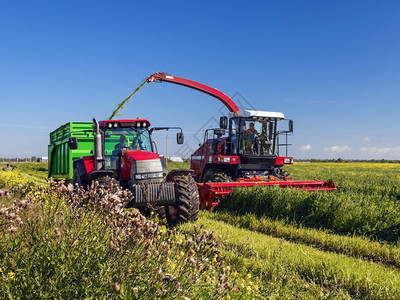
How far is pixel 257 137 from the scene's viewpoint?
12.5 metres

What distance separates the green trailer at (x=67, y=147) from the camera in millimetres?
13367

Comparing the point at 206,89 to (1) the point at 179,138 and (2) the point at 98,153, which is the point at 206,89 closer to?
(1) the point at 179,138

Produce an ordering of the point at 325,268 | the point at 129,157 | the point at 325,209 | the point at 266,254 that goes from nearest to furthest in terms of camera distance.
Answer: the point at 325,268, the point at 266,254, the point at 129,157, the point at 325,209

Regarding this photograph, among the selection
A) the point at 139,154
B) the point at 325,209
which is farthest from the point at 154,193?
the point at 325,209

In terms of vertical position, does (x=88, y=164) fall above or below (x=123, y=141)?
below

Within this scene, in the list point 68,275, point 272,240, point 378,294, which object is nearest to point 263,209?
point 272,240

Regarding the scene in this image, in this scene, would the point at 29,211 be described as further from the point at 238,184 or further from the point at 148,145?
the point at 238,184

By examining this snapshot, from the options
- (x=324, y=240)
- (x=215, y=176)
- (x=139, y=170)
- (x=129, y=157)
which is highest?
(x=129, y=157)

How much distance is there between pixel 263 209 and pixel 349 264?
4.40 metres

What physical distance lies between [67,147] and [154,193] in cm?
773

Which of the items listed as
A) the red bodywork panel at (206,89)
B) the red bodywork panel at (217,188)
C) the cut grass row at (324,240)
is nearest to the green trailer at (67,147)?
the red bodywork panel at (206,89)

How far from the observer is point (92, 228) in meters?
3.61

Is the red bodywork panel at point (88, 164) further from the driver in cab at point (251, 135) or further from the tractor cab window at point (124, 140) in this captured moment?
the driver in cab at point (251, 135)

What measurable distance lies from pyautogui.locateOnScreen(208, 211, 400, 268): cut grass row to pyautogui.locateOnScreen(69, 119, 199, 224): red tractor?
5.47ft
